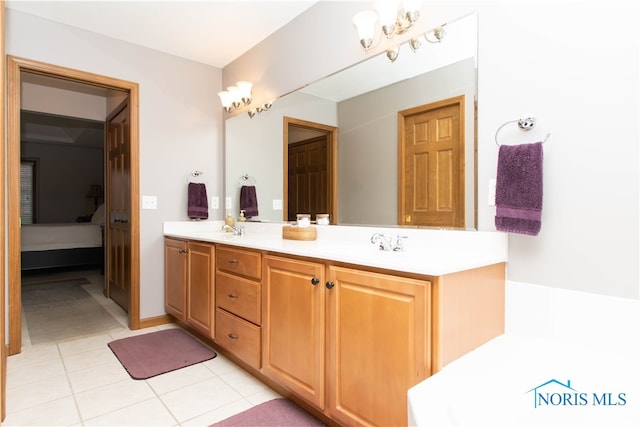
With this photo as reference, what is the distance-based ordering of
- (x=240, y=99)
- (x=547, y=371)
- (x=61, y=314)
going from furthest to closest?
(x=61, y=314) < (x=240, y=99) < (x=547, y=371)

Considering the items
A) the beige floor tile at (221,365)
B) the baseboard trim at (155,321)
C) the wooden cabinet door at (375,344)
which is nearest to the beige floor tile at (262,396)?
the beige floor tile at (221,365)

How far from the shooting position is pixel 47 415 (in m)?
1.71

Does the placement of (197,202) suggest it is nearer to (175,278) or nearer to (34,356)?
(175,278)

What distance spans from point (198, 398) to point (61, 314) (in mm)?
2311

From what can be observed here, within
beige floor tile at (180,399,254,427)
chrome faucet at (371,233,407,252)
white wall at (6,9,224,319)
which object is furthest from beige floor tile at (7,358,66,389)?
chrome faucet at (371,233,407,252)

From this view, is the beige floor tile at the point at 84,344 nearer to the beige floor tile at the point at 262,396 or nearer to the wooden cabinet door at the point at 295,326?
the beige floor tile at the point at 262,396

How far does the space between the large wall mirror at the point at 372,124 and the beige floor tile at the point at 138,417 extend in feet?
4.67

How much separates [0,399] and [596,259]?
260 cm

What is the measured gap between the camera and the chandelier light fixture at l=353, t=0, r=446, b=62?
176 cm

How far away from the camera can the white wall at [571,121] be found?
4.01ft

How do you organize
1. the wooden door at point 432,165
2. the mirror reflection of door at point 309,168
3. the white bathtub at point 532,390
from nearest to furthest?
1. the white bathtub at point 532,390
2. the wooden door at point 432,165
3. the mirror reflection of door at point 309,168

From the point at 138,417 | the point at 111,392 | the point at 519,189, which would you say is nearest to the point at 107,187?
the point at 111,392

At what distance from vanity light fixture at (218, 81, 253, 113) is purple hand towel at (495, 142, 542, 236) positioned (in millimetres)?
2229

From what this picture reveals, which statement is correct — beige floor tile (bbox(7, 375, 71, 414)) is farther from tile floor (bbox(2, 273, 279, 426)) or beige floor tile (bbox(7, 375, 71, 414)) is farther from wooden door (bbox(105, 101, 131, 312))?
wooden door (bbox(105, 101, 131, 312))
